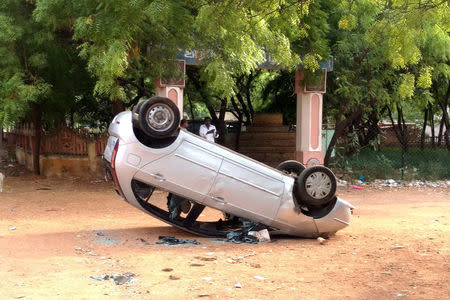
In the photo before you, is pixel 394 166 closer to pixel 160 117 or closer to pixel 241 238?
pixel 241 238

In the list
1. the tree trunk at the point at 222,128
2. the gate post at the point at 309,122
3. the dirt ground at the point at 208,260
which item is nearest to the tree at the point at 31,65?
the dirt ground at the point at 208,260

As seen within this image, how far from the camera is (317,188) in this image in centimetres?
882

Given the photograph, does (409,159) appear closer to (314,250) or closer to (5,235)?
(314,250)

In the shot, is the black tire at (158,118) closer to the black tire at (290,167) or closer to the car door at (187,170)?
the car door at (187,170)

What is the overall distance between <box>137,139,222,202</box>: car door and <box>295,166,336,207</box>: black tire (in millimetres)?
1312

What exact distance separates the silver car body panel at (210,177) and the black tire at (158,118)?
0.20 m

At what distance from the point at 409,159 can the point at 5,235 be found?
47.9 ft

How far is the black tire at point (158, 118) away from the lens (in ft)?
27.1

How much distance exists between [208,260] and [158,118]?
2175 mm

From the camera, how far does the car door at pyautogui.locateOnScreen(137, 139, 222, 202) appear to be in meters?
8.32

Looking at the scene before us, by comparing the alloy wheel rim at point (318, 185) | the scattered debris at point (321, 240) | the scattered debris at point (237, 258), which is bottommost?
the scattered debris at point (321, 240)

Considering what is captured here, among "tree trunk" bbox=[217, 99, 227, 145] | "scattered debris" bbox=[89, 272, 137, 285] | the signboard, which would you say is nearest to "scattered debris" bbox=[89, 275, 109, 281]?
"scattered debris" bbox=[89, 272, 137, 285]

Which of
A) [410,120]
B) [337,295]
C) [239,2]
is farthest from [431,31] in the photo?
[410,120]

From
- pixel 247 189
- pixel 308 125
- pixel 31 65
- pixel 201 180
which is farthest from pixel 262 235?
pixel 31 65
